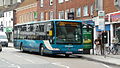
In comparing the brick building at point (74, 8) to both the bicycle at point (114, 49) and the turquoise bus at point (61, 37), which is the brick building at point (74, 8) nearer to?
the bicycle at point (114, 49)

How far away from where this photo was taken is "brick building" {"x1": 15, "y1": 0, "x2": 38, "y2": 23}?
62.9m

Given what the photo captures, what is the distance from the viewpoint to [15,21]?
249 feet

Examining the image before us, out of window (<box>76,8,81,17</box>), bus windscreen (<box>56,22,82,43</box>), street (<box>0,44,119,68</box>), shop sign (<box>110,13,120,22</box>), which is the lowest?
street (<box>0,44,119,68</box>)

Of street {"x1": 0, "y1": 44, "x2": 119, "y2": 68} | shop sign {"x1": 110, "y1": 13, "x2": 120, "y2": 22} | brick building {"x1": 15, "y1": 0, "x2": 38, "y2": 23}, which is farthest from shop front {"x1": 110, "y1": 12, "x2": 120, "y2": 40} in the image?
brick building {"x1": 15, "y1": 0, "x2": 38, "y2": 23}

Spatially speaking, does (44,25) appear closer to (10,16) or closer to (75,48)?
(75,48)

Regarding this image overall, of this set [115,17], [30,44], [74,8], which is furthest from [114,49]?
[74,8]

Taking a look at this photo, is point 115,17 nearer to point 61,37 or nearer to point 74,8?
point 74,8

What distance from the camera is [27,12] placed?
66812mm

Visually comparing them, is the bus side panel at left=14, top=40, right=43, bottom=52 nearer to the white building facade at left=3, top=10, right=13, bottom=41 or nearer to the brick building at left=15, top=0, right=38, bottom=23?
the brick building at left=15, top=0, right=38, bottom=23

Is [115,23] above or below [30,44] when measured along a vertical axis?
above

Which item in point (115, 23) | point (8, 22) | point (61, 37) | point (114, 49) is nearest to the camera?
point (61, 37)

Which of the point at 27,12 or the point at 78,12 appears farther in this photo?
the point at 27,12

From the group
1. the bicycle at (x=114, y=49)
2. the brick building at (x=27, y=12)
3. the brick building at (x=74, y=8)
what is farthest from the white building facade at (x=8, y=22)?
the bicycle at (x=114, y=49)

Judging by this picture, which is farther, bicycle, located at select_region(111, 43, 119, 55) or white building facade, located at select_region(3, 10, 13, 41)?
white building facade, located at select_region(3, 10, 13, 41)
